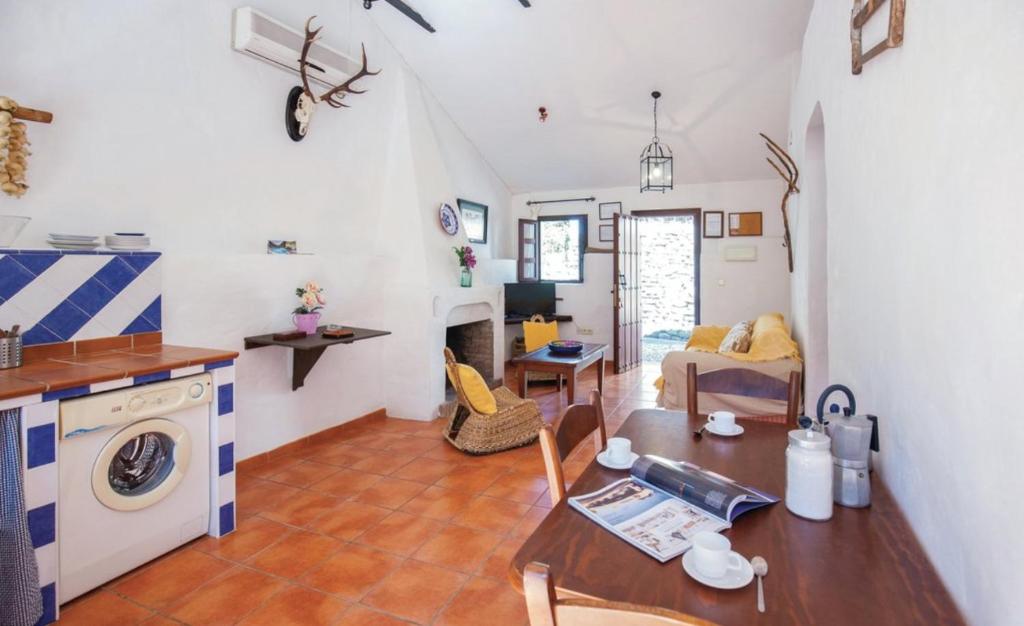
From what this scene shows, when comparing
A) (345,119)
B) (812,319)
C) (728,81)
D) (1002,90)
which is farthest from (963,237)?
(728,81)

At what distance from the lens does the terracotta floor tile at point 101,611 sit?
1.97m

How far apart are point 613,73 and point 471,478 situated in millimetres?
3627

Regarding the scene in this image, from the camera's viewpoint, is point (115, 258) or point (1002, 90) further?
point (115, 258)

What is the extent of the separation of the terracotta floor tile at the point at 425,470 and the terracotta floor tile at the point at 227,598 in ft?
3.77

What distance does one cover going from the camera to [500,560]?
7.78 feet

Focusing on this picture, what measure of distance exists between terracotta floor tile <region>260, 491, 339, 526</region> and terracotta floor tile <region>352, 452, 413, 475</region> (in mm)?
434

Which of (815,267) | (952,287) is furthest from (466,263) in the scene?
(952,287)

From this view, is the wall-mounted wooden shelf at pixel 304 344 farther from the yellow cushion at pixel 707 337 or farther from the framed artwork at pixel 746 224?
the framed artwork at pixel 746 224

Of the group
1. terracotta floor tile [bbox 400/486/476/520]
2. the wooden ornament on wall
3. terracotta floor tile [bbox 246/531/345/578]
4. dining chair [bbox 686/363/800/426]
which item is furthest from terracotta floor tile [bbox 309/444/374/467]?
the wooden ornament on wall

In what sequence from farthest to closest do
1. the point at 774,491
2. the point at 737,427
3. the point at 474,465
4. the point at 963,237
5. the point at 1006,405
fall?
the point at 474,465 < the point at 737,427 < the point at 774,491 < the point at 963,237 < the point at 1006,405

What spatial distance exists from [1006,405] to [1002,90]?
460mm

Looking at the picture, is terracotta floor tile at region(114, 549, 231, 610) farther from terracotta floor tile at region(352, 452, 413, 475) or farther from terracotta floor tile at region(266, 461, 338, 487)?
terracotta floor tile at region(352, 452, 413, 475)

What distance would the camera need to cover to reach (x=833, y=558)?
38.9 inches

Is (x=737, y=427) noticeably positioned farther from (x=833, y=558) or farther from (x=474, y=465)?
(x=474, y=465)
